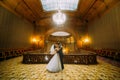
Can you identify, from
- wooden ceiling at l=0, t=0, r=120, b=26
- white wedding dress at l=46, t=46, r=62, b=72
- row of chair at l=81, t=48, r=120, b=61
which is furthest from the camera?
wooden ceiling at l=0, t=0, r=120, b=26

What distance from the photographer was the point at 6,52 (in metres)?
7.97

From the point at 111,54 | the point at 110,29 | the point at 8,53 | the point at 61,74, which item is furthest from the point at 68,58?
the point at 8,53

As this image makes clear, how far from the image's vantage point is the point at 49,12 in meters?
13.7

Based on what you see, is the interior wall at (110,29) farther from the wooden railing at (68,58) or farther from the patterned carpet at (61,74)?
the patterned carpet at (61,74)

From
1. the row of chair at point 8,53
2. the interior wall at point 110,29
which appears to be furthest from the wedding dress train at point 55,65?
the interior wall at point 110,29

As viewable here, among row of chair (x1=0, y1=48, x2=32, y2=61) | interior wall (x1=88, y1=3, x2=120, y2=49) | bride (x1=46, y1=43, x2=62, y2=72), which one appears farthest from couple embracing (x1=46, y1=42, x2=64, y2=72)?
interior wall (x1=88, y1=3, x2=120, y2=49)

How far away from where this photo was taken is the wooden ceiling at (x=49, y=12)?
8.59 metres

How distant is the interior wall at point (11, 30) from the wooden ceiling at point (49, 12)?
2.42 ft

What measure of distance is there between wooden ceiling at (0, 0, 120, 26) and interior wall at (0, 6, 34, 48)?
74 centimetres

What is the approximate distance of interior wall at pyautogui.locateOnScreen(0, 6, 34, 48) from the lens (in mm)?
7762

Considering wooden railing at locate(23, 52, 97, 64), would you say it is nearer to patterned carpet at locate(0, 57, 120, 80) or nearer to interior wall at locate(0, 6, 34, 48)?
patterned carpet at locate(0, 57, 120, 80)

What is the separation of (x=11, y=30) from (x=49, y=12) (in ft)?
22.6

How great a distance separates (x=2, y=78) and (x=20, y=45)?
7.99 metres

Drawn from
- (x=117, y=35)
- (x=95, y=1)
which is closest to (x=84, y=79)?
(x=117, y=35)
